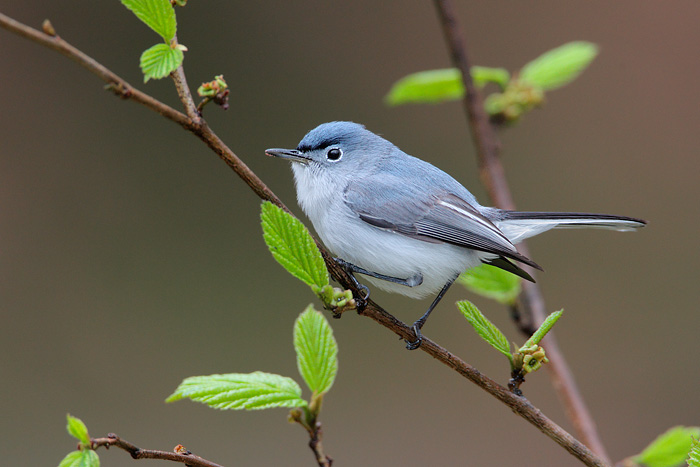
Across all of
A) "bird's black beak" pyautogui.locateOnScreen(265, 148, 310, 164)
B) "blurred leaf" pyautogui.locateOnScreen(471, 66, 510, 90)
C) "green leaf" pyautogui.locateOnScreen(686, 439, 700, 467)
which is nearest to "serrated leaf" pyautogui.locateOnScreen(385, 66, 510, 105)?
"blurred leaf" pyautogui.locateOnScreen(471, 66, 510, 90)

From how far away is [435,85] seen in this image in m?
1.75

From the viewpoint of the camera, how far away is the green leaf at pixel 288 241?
35.3 inches

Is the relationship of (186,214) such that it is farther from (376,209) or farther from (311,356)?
(311,356)

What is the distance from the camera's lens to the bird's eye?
2090 mm

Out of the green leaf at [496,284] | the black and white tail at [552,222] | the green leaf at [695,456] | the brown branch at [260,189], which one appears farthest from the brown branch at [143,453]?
the black and white tail at [552,222]

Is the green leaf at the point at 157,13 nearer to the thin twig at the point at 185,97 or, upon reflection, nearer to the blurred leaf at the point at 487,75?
the thin twig at the point at 185,97

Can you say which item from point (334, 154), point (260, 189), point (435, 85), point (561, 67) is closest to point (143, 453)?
point (260, 189)

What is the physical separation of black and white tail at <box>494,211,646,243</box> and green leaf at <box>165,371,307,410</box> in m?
1.17

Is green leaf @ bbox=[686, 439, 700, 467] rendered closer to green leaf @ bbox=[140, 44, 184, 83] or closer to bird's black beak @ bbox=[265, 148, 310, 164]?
green leaf @ bbox=[140, 44, 184, 83]

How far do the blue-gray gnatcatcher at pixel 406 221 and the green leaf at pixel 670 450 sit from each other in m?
0.50

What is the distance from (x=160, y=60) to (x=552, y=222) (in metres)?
1.28

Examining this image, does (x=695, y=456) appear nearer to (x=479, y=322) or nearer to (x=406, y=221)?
(x=479, y=322)

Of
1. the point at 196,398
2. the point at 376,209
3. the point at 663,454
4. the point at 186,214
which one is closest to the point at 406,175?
the point at 376,209

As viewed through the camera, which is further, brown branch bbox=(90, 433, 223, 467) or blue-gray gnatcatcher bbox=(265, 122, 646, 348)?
blue-gray gnatcatcher bbox=(265, 122, 646, 348)
